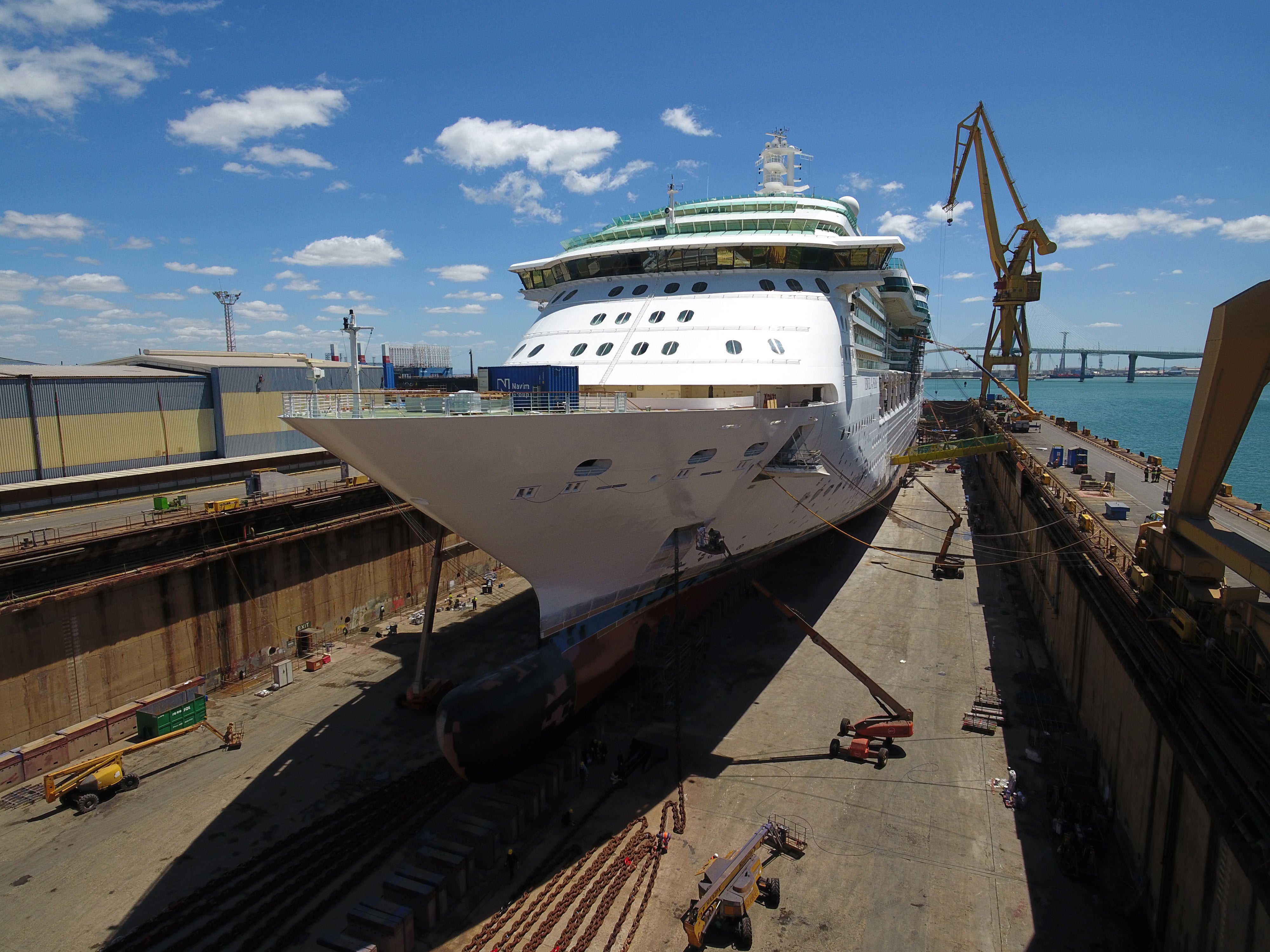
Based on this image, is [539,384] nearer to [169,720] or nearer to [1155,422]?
[169,720]

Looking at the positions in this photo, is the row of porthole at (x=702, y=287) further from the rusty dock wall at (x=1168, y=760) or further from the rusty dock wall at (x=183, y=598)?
the rusty dock wall at (x=1168, y=760)

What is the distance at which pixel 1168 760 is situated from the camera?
7.95 metres

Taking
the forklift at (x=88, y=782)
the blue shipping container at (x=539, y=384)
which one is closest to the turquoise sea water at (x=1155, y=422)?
the blue shipping container at (x=539, y=384)

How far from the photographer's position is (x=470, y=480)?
9.05 metres

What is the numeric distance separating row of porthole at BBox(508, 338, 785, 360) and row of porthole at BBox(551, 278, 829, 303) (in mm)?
2060

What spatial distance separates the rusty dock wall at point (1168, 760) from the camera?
6.24m

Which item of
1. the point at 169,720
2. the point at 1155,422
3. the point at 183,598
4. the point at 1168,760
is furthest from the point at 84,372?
the point at 1155,422

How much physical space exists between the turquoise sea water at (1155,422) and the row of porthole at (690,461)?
402 inches

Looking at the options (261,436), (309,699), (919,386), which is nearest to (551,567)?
(309,699)

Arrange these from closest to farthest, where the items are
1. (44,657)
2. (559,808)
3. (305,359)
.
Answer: (559,808), (44,657), (305,359)

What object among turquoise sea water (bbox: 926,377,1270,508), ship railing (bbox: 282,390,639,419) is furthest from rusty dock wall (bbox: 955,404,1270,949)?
ship railing (bbox: 282,390,639,419)

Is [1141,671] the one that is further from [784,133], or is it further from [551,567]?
[784,133]

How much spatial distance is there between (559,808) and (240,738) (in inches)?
274

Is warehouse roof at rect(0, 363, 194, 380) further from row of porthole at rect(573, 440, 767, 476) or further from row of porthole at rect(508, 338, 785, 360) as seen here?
row of porthole at rect(573, 440, 767, 476)
